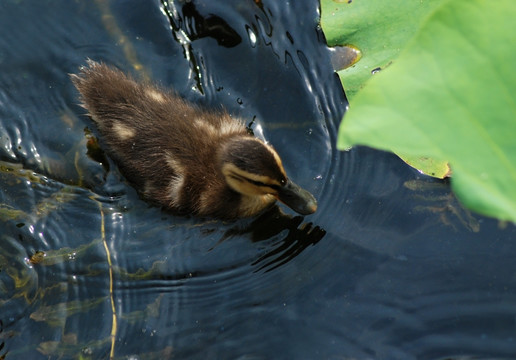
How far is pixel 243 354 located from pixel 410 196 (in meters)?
0.95

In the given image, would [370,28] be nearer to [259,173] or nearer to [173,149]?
[259,173]

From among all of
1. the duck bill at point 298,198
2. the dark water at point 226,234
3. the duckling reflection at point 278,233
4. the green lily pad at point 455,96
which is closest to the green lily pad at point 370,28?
the dark water at point 226,234

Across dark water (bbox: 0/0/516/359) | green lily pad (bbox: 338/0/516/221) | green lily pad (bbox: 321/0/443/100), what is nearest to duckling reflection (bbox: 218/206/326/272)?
dark water (bbox: 0/0/516/359)

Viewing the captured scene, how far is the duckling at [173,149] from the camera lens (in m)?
3.29

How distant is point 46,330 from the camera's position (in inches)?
120

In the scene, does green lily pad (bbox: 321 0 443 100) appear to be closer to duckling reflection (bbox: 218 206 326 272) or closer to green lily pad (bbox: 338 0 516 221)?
duckling reflection (bbox: 218 206 326 272)

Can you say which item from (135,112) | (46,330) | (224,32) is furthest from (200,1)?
(46,330)

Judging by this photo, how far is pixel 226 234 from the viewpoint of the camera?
11.0 feet

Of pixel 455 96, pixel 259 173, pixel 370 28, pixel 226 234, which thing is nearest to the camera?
pixel 455 96

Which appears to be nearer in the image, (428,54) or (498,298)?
(428,54)

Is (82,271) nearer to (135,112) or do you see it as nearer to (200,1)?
(135,112)

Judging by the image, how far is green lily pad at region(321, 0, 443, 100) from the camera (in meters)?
3.15

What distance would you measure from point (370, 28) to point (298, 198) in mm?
759

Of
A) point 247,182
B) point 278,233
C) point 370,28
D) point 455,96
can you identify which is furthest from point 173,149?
point 455,96
